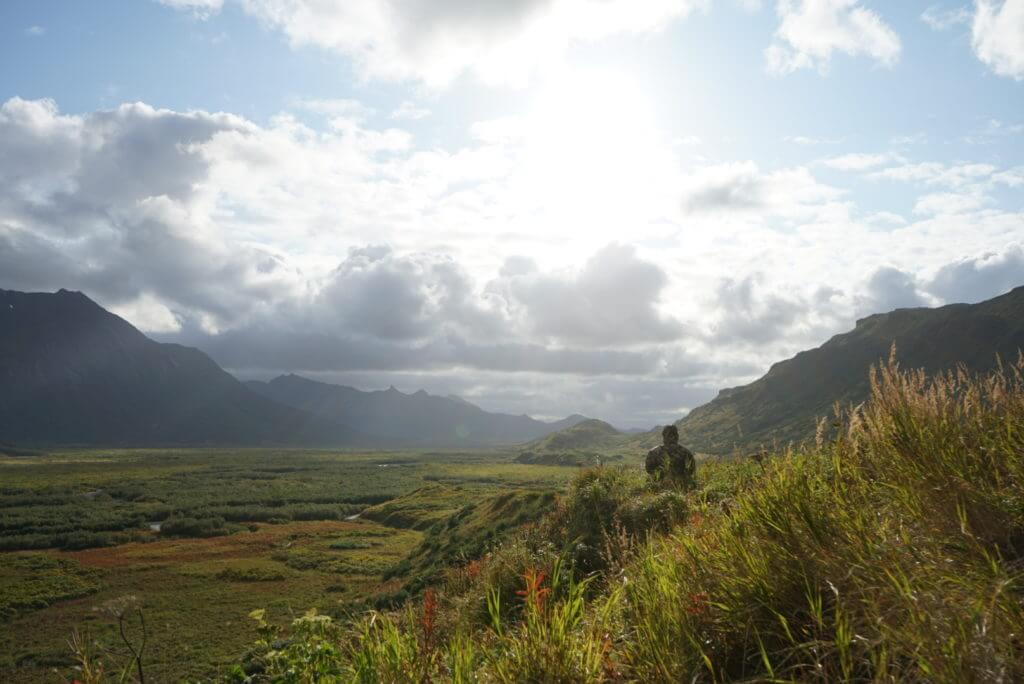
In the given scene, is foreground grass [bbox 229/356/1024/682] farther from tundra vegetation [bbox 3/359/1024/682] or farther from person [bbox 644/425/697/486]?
person [bbox 644/425/697/486]

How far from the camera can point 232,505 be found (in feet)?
317

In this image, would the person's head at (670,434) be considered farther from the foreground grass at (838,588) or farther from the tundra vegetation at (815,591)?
the foreground grass at (838,588)

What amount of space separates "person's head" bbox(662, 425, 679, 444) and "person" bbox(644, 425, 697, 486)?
130mm

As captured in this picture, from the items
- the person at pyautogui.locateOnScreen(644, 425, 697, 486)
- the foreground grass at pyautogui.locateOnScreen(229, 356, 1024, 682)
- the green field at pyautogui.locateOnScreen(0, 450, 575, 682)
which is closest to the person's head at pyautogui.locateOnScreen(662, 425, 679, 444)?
the person at pyautogui.locateOnScreen(644, 425, 697, 486)

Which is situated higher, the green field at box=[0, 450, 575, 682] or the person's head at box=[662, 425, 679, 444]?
the person's head at box=[662, 425, 679, 444]

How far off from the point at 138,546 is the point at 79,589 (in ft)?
72.4

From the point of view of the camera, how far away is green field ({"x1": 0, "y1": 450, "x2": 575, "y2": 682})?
100 ft

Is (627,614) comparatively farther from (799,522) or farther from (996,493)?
(996,493)

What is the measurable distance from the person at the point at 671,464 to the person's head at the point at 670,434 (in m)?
0.13

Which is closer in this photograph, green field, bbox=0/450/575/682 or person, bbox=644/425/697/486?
person, bbox=644/425/697/486

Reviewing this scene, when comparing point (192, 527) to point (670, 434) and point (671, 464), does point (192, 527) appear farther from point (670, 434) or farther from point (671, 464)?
point (671, 464)

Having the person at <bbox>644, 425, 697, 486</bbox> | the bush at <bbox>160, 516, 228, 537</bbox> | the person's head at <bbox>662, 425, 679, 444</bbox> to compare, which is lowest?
the bush at <bbox>160, 516, 228, 537</bbox>

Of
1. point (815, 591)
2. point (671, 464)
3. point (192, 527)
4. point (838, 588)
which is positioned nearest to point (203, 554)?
point (192, 527)

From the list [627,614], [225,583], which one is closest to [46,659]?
[225,583]
